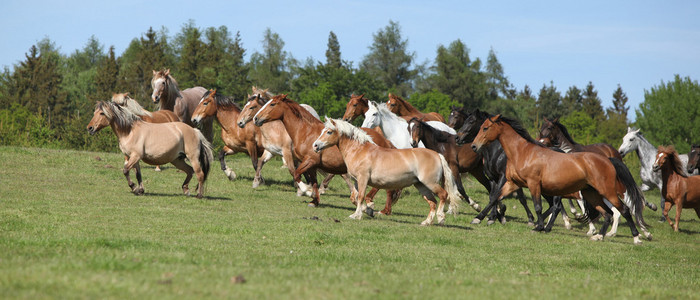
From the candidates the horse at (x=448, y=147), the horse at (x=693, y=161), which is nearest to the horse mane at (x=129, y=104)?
the horse at (x=448, y=147)

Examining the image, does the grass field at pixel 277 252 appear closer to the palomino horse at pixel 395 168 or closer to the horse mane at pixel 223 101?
the palomino horse at pixel 395 168

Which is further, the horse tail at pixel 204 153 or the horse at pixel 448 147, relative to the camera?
the horse at pixel 448 147

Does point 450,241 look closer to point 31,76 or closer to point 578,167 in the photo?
point 578,167

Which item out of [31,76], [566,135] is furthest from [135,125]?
[31,76]

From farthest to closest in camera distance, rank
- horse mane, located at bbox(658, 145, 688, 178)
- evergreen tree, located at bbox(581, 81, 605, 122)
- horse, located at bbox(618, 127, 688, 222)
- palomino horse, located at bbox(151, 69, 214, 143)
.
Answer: evergreen tree, located at bbox(581, 81, 605, 122) → horse, located at bbox(618, 127, 688, 222) → palomino horse, located at bbox(151, 69, 214, 143) → horse mane, located at bbox(658, 145, 688, 178)

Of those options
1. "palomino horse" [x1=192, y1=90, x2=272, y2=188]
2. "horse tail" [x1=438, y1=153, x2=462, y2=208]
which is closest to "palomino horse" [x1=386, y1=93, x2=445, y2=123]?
"palomino horse" [x1=192, y1=90, x2=272, y2=188]

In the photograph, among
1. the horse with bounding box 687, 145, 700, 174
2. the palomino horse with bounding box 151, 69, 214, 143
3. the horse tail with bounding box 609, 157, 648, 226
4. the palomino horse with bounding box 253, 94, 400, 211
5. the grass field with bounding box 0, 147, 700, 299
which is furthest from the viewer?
the horse with bounding box 687, 145, 700, 174

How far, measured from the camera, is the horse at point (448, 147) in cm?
1628

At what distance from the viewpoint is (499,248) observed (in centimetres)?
1082

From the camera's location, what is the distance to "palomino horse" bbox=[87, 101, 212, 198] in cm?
1449

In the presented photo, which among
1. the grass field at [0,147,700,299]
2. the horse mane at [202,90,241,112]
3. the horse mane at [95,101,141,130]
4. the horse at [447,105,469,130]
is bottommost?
the grass field at [0,147,700,299]

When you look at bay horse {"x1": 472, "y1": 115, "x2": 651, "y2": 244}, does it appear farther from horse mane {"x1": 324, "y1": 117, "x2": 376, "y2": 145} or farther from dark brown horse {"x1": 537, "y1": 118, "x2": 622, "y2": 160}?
dark brown horse {"x1": 537, "y1": 118, "x2": 622, "y2": 160}

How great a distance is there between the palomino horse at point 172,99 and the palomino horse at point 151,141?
16.5 feet

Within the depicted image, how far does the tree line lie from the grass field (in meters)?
37.0
